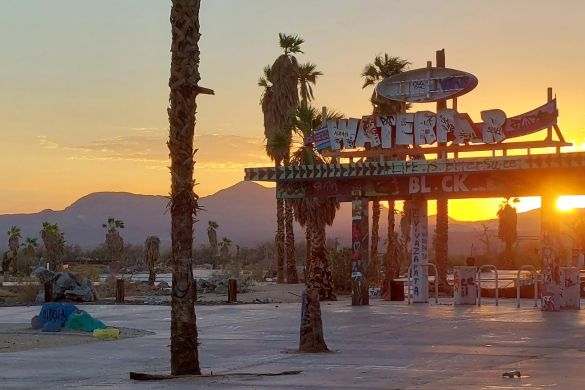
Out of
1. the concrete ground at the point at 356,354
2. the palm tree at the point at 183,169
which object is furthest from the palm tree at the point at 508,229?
the palm tree at the point at 183,169

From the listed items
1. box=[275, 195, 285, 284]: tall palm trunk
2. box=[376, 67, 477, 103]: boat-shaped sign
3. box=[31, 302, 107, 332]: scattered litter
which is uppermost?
box=[376, 67, 477, 103]: boat-shaped sign

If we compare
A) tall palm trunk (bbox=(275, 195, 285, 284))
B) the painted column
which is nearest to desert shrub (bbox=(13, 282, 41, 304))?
tall palm trunk (bbox=(275, 195, 285, 284))

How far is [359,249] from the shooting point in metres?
33.2

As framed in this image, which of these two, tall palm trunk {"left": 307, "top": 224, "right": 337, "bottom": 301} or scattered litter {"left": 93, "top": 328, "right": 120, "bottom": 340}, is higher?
tall palm trunk {"left": 307, "top": 224, "right": 337, "bottom": 301}

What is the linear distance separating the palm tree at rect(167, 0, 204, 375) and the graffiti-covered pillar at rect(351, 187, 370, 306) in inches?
686

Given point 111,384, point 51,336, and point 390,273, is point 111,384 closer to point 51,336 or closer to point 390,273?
point 51,336

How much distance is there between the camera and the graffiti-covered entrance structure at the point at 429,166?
30.1 meters

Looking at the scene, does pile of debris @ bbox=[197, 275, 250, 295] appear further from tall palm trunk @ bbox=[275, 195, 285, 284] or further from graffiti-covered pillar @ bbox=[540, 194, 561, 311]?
graffiti-covered pillar @ bbox=[540, 194, 561, 311]

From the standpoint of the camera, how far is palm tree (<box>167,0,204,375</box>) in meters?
15.6

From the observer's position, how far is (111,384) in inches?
578

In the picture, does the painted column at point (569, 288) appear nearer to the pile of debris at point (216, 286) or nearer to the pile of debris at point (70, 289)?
the pile of debris at point (70, 289)

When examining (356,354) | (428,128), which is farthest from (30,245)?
(356,354)

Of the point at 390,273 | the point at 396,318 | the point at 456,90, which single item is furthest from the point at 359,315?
the point at 390,273

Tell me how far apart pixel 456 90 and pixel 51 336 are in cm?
1558
